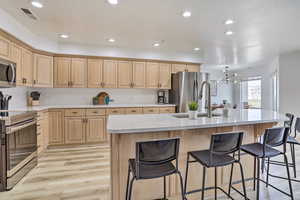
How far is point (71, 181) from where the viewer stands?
8.01 ft

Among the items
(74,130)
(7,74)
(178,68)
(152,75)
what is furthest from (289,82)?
(7,74)

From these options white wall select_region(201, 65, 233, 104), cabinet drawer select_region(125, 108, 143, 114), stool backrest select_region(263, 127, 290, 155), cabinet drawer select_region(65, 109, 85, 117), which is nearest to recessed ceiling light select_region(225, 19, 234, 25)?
stool backrest select_region(263, 127, 290, 155)

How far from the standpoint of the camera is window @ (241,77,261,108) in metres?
7.44

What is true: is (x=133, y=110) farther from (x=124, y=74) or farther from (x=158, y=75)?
(x=158, y=75)

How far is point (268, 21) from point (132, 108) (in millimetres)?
3313

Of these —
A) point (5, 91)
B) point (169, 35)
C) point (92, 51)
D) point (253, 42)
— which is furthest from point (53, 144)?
point (253, 42)

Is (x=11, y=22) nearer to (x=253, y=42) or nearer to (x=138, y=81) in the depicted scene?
(x=138, y=81)

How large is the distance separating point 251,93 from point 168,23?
660cm

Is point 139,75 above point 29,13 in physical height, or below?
below

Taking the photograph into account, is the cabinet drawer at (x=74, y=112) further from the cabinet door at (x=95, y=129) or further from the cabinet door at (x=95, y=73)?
the cabinet door at (x=95, y=73)

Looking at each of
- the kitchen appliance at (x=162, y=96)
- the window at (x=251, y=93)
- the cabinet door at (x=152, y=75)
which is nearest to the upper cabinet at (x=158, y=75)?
the cabinet door at (x=152, y=75)

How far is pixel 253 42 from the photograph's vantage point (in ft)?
13.1

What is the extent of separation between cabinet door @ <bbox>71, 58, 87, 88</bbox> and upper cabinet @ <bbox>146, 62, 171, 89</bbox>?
1.73 m

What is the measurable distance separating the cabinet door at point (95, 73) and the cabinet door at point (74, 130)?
96 centimetres
